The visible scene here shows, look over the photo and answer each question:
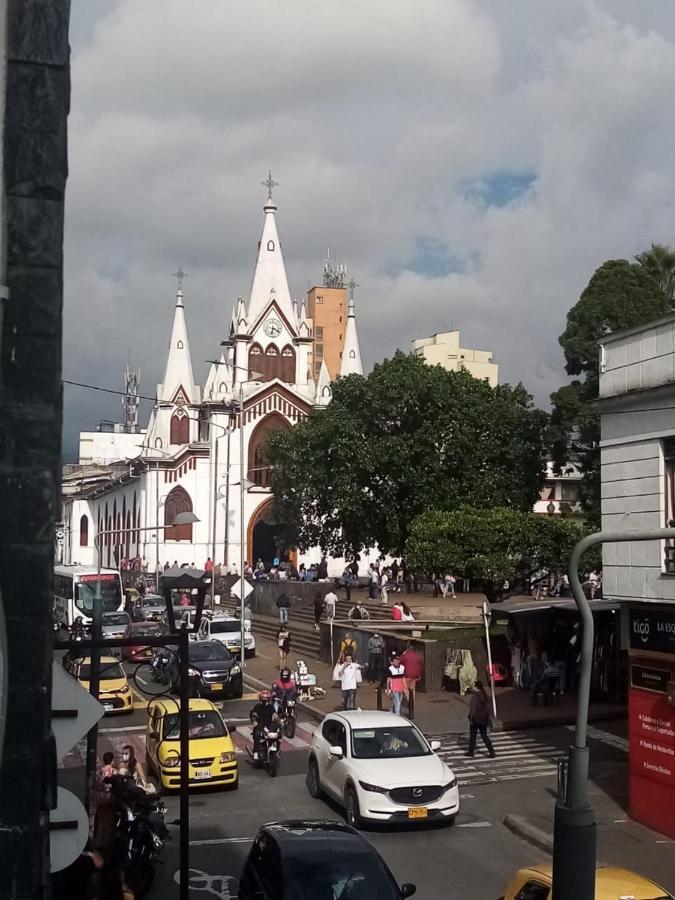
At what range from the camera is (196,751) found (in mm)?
18000

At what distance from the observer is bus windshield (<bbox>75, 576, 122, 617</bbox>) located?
43.4 metres

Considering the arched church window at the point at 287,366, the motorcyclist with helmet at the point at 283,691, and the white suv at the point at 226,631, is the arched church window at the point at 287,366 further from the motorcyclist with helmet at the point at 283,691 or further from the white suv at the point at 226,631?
the motorcyclist with helmet at the point at 283,691

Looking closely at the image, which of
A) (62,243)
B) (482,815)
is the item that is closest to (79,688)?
(62,243)

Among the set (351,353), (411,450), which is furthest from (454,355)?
(411,450)

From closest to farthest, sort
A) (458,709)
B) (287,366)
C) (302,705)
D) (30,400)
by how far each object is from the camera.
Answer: (30,400)
(458,709)
(302,705)
(287,366)

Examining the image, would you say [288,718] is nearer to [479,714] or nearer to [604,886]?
[479,714]

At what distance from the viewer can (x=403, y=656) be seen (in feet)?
84.4

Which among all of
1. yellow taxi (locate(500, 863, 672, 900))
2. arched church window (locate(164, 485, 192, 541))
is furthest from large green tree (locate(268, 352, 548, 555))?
yellow taxi (locate(500, 863, 672, 900))

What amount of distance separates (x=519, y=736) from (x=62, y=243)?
1935cm

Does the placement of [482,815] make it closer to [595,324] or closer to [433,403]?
[595,324]

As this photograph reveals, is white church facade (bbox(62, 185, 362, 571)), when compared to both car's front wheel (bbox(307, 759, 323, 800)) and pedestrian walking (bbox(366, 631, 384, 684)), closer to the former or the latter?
pedestrian walking (bbox(366, 631, 384, 684))

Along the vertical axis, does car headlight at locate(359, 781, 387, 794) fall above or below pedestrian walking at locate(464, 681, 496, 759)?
below

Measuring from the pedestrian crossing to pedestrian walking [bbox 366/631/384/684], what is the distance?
6841 mm

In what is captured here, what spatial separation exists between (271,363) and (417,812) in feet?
194
